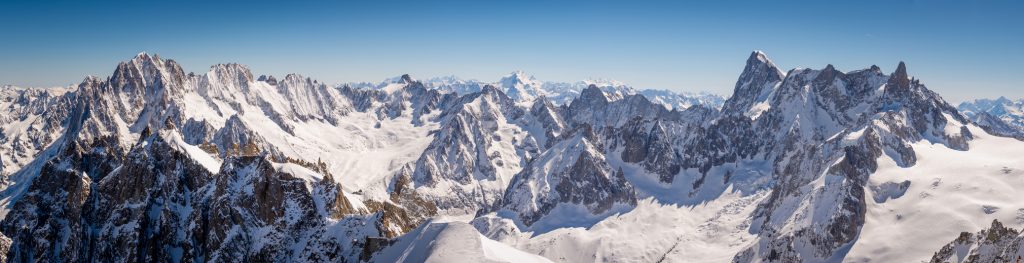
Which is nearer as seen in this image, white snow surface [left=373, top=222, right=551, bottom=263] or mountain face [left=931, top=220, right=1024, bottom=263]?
white snow surface [left=373, top=222, right=551, bottom=263]

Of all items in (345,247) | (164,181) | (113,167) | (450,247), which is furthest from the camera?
(113,167)

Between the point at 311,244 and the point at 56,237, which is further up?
the point at 311,244

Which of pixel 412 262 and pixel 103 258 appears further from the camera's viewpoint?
pixel 103 258

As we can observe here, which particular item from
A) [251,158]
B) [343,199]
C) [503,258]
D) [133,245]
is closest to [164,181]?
[133,245]

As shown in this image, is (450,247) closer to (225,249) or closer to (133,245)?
(225,249)

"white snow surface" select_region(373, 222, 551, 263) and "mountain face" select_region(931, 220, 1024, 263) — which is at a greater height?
"mountain face" select_region(931, 220, 1024, 263)

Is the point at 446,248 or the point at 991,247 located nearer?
the point at 446,248

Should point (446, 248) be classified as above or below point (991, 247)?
below

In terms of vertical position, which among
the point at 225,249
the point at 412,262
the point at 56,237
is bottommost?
the point at 56,237

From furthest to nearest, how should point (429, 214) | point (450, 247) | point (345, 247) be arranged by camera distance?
point (429, 214), point (345, 247), point (450, 247)

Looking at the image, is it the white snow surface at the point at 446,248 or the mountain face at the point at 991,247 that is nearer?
the white snow surface at the point at 446,248

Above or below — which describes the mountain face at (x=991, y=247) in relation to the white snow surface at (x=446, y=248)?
above
